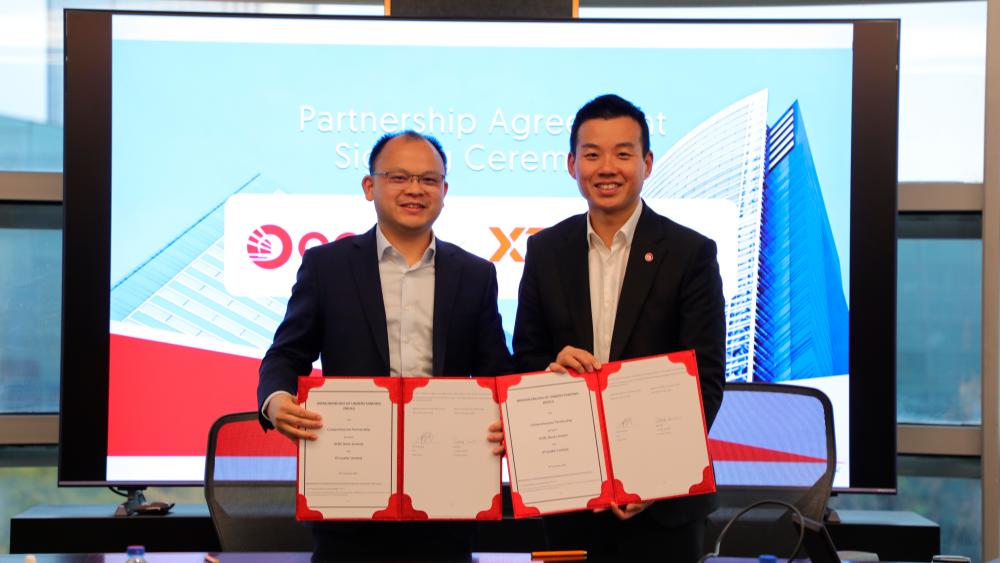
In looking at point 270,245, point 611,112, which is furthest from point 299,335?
point 270,245

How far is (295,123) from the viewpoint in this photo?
12.5 feet

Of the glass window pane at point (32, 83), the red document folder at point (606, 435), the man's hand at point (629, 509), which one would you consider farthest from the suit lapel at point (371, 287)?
the glass window pane at point (32, 83)

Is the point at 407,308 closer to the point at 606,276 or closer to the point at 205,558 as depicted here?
the point at 606,276

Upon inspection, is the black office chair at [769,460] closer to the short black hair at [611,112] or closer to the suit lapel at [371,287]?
the short black hair at [611,112]

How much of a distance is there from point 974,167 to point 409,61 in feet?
7.90

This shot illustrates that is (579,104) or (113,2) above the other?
(113,2)

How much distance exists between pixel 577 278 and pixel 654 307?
21 cm

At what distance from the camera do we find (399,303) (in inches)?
103

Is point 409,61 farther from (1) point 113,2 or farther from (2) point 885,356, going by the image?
(2) point 885,356

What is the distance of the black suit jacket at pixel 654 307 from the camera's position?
243cm

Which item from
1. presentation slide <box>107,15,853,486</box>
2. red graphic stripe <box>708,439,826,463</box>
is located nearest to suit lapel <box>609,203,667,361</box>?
red graphic stripe <box>708,439,826,463</box>

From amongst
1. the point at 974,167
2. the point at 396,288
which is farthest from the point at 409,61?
the point at 974,167

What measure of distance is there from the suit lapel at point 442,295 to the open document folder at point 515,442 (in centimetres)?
35

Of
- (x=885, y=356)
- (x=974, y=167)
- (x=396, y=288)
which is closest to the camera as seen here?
(x=396, y=288)
